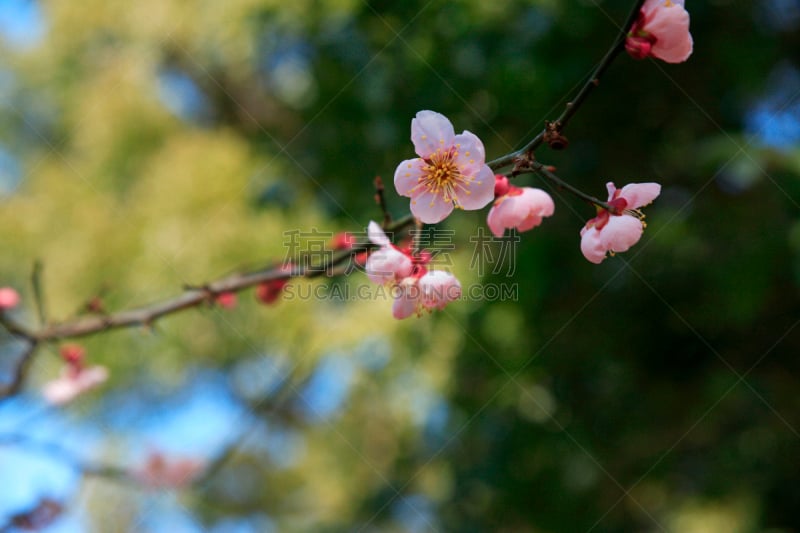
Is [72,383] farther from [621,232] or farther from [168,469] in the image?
[621,232]

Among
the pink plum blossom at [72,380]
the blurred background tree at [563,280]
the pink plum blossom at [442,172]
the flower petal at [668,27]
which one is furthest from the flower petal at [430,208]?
the pink plum blossom at [72,380]

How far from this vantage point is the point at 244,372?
3998 mm

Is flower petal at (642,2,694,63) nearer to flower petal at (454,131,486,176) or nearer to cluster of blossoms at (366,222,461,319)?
flower petal at (454,131,486,176)

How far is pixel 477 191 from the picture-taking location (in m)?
0.74

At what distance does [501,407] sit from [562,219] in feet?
2.04

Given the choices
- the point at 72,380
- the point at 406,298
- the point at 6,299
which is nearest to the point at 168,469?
the point at 72,380

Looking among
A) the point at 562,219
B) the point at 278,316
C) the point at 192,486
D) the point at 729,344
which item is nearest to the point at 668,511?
the point at 729,344

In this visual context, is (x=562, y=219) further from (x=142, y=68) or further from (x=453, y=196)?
(x=142, y=68)

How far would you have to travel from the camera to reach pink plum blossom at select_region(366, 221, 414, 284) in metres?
0.76

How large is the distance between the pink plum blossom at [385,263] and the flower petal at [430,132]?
0.36ft

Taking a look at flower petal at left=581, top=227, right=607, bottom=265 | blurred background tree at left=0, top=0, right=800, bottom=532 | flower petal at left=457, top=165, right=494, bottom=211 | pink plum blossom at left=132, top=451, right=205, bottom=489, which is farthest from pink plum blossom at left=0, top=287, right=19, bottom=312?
pink plum blossom at left=132, top=451, right=205, bottom=489

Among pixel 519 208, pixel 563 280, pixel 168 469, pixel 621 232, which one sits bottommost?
pixel 621 232

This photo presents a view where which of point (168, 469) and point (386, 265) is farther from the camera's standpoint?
point (168, 469)

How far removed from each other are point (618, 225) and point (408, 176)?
0.24m
